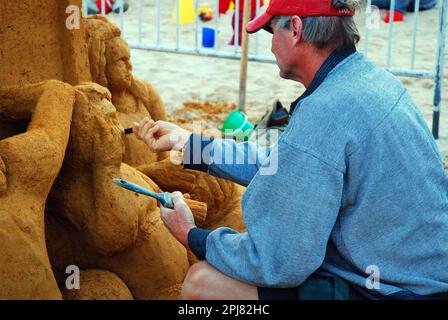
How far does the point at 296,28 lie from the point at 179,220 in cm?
67

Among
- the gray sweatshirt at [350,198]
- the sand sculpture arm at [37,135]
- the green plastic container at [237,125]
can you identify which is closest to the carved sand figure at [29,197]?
the sand sculpture arm at [37,135]

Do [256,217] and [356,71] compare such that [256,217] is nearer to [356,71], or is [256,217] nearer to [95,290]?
[356,71]

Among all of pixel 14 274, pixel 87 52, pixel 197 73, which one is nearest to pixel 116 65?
pixel 87 52

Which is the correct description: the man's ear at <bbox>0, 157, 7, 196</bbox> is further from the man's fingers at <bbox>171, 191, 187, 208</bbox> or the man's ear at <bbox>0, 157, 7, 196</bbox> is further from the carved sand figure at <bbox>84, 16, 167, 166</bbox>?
the carved sand figure at <bbox>84, 16, 167, 166</bbox>

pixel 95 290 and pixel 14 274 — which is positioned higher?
pixel 14 274

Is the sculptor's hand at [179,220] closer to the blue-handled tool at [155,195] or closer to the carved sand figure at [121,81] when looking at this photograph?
the blue-handled tool at [155,195]

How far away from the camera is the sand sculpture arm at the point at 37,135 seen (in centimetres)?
235

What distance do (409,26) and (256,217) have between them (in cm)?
701

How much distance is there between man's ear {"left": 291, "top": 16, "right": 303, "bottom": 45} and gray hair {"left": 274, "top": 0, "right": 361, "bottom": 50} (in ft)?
0.04

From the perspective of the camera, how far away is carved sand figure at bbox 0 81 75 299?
2.27 metres

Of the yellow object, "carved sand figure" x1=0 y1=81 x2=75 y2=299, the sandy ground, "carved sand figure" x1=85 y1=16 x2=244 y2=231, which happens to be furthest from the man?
the yellow object

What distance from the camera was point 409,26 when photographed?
877 cm

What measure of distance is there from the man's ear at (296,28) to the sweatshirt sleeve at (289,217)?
30cm

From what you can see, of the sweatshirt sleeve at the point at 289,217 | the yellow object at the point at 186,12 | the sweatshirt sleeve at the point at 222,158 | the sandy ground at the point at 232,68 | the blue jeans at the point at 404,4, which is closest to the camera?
the sweatshirt sleeve at the point at 289,217
